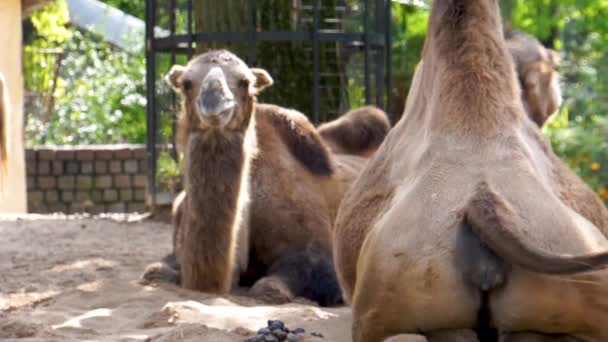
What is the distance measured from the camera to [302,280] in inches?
280

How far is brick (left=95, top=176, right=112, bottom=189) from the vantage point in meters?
18.4

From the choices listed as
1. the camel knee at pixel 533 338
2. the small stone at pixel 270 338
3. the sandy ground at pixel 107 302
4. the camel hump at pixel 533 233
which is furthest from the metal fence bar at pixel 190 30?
the camel knee at pixel 533 338

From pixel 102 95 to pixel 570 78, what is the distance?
31.8ft

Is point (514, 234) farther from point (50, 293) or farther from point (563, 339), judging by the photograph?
point (50, 293)

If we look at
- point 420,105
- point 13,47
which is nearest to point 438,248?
point 420,105

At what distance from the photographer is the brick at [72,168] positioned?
1839 centimetres

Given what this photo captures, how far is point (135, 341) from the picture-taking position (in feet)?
17.0

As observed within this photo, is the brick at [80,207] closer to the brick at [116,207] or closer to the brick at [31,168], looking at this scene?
the brick at [116,207]

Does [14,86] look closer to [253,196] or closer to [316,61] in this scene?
[316,61]

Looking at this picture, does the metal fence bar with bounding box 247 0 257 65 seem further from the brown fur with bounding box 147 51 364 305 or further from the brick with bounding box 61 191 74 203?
the brick with bounding box 61 191 74 203

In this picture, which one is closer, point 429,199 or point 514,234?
point 514,234

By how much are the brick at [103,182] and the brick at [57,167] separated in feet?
1.61

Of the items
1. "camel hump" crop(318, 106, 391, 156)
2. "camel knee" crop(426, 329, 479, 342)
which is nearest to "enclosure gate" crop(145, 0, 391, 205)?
"camel hump" crop(318, 106, 391, 156)

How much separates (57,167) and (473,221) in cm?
1528
